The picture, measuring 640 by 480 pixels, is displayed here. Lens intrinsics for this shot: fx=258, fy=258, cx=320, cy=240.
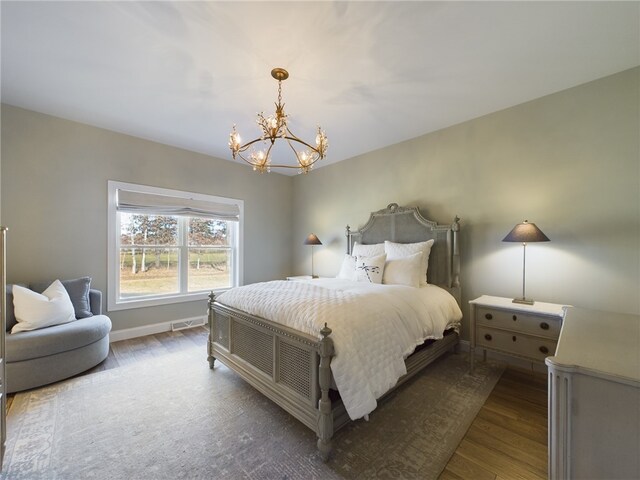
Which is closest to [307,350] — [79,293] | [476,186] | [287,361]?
[287,361]

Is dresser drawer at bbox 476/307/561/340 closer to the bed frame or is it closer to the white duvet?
the white duvet

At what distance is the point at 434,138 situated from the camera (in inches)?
132

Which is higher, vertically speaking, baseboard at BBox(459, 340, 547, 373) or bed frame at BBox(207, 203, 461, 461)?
bed frame at BBox(207, 203, 461, 461)

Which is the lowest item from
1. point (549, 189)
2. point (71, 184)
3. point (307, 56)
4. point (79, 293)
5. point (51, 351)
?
point (51, 351)

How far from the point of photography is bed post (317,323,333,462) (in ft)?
5.04

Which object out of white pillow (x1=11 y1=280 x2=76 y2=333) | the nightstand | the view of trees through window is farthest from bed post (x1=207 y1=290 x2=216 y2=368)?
the nightstand

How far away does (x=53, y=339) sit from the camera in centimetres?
237

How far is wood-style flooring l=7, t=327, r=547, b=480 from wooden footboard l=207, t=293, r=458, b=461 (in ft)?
1.88

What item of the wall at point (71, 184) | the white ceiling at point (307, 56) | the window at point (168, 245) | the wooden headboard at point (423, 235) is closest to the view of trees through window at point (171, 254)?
the window at point (168, 245)

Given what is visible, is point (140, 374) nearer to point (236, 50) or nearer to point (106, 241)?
point (106, 241)

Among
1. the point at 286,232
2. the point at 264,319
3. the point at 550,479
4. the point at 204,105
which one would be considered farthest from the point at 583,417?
the point at 286,232

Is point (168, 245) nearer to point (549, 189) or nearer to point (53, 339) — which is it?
point (53, 339)

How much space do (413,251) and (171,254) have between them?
3555 mm

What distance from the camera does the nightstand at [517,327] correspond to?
2.11m
